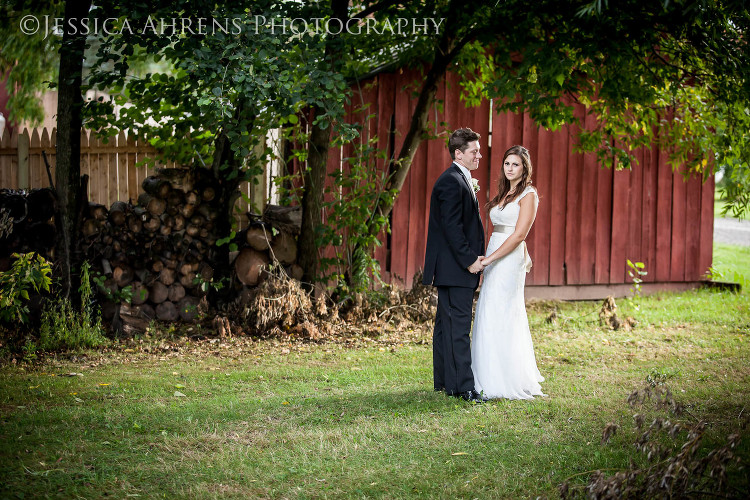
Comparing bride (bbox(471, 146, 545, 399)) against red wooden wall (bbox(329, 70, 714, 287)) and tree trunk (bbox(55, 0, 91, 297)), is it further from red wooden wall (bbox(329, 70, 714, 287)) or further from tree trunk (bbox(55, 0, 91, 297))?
tree trunk (bbox(55, 0, 91, 297))

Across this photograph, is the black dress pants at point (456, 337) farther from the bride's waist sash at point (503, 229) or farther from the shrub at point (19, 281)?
the shrub at point (19, 281)

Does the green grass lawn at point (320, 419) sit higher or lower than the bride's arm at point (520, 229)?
lower

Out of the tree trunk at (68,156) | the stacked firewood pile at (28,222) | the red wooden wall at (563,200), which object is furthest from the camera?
the red wooden wall at (563,200)

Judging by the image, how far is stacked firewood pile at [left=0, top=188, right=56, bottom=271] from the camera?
25.0ft

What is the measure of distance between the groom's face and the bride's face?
265 mm

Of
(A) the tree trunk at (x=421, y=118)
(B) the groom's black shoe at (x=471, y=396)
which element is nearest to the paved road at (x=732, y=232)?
(A) the tree trunk at (x=421, y=118)

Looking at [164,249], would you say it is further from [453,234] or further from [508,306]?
[508,306]

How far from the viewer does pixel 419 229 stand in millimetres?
10508

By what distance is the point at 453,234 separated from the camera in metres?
5.46

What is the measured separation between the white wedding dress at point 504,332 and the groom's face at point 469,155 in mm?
469

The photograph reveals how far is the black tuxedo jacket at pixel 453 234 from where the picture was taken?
5453mm

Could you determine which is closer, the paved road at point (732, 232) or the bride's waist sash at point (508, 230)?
the bride's waist sash at point (508, 230)

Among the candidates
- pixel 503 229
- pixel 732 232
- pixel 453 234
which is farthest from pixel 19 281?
pixel 732 232

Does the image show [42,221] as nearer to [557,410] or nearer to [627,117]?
[557,410]
